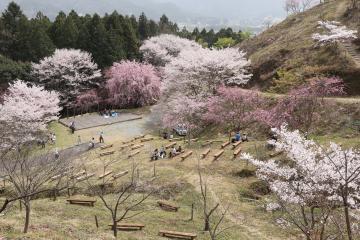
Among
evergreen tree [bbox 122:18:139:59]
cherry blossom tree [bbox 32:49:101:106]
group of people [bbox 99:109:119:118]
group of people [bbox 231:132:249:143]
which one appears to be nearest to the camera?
group of people [bbox 231:132:249:143]

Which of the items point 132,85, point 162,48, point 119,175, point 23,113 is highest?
point 162,48

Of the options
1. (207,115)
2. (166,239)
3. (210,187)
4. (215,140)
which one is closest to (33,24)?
(207,115)

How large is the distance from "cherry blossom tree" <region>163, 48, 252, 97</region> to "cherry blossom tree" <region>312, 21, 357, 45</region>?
9.10 metres

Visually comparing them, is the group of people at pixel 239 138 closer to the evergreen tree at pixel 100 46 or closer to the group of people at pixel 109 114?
the group of people at pixel 109 114

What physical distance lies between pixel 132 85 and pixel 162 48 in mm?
17279

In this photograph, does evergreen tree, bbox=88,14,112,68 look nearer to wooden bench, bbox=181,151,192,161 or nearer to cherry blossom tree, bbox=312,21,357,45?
cherry blossom tree, bbox=312,21,357,45

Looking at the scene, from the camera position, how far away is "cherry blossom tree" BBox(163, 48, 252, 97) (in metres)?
47.7

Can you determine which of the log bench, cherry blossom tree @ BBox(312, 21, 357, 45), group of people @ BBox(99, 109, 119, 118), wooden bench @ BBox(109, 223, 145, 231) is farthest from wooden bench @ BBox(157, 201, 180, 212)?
cherry blossom tree @ BBox(312, 21, 357, 45)

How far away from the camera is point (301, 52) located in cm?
5081

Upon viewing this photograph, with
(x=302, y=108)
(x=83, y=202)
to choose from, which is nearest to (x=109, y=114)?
(x=302, y=108)

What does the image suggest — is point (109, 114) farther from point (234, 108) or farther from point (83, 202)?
point (83, 202)

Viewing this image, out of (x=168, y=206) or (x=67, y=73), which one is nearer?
(x=168, y=206)

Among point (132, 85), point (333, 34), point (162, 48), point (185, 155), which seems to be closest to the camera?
point (185, 155)

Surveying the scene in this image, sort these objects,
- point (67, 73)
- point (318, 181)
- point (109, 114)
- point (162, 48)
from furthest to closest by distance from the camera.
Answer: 1. point (162, 48)
2. point (67, 73)
3. point (109, 114)
4. point (318, 181)
